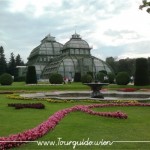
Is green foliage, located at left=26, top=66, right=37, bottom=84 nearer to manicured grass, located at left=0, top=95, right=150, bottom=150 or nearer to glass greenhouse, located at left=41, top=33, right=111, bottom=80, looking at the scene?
glass greenhouse, located at left=41, top=33, right=111, bottom=80

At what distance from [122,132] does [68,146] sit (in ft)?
6.67

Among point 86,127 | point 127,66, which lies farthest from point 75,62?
point 86,127

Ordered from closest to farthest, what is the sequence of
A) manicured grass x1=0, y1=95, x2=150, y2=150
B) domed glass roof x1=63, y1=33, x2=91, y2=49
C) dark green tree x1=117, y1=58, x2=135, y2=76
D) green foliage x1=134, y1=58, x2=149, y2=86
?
manicured grass x1=0, y1=95, x2=150, y2=150 < green foliage x1=134, y1=58, x2=149, y2=86 < domed glass roof x1=63, y1=33, x2=91, y2=49 < dark green tree x1=117, y1=58, x2=135, y2=76

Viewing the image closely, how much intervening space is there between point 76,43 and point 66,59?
23.6ft

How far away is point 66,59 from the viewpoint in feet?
211

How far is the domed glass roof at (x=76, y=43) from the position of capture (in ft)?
229

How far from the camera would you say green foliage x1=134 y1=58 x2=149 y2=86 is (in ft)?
108

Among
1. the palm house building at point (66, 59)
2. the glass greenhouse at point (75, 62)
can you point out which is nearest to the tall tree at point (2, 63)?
the palm house building at point (66, 59)

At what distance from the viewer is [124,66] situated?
2899 inches

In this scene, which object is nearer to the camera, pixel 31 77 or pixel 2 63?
pixel 31 77

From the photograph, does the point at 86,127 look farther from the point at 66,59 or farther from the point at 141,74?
the point at 66,59

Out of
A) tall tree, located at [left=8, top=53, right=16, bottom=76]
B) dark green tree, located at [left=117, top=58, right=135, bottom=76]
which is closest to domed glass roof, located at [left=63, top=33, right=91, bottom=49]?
dark green tree, located at [left=117, top=58, right=135, bottom=76]

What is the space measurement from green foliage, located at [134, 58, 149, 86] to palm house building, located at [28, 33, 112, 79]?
87.7 ft

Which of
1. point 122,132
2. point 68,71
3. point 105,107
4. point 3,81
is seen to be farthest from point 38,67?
point 122,132
